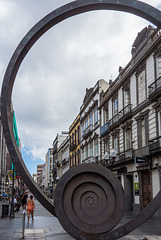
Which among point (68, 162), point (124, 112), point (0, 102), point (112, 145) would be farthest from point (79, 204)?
point (68, 162)

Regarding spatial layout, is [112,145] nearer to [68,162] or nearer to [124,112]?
[124,112]

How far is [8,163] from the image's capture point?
195ft

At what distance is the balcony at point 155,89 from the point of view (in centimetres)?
1883

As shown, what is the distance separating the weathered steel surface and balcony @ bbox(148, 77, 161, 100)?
12956mm

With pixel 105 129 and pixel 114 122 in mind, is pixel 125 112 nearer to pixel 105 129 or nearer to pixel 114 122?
pixel 114 122

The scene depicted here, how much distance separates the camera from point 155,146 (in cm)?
1898

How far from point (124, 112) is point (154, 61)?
6.29 meters

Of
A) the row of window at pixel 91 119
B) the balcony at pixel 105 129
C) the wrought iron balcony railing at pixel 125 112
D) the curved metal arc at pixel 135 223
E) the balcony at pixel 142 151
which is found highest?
the row of window at pixel 91 119

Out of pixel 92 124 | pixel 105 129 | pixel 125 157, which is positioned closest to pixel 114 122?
pixel 105 129

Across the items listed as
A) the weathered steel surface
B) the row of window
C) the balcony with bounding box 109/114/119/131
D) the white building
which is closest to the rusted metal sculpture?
the weathered steel surface

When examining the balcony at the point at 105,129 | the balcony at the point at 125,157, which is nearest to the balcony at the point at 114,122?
the balcony at the point at 105,129

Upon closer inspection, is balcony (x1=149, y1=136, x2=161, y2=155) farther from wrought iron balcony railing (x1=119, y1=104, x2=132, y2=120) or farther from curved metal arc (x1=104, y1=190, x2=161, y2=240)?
curved metal arc (x1=104, y1=190, x2=161, y2=240)

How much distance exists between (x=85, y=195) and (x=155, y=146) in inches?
510

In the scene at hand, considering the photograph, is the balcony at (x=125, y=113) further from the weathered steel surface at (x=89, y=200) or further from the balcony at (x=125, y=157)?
the weathered steel surface at (x=89, y=200)
